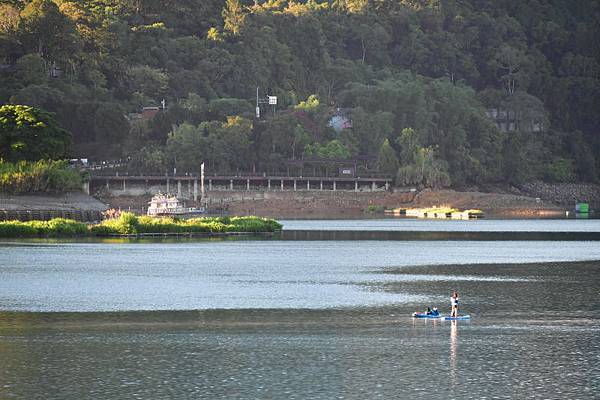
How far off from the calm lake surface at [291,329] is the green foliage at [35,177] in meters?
53.0

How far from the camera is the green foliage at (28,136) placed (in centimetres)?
14825

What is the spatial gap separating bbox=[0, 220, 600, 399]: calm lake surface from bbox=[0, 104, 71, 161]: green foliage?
196ft

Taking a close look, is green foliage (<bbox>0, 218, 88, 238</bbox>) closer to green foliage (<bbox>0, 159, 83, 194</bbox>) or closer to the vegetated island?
the vegetated island

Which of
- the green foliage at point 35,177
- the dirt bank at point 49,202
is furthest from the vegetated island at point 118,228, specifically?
the green foliage at point 35,177

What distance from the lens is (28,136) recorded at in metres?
149

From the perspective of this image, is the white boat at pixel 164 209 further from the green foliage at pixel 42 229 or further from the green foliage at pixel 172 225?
the green foliage at pixel 42 229

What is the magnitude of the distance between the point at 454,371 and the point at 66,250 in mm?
63095

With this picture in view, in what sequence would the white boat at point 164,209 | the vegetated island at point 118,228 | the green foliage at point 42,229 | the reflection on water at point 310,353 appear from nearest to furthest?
the reflection on water at point 310,353, the green foliage at point 42,229, the vegetated island at point 118,228, the white boat at point 164,209

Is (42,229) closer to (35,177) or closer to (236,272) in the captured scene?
(35,177)

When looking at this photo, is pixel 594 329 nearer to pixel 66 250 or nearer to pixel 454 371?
pixel 454 371

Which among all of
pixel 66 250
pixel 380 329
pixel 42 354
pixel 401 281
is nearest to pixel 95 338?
pixel 42 354

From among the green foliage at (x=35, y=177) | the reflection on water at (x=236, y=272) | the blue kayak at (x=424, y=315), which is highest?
the green foliage at (x=35, y=177)

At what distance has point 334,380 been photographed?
1551 inches

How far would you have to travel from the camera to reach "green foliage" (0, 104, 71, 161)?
14825cm
